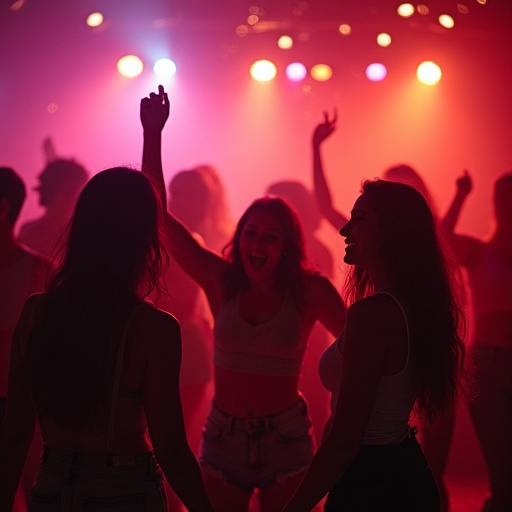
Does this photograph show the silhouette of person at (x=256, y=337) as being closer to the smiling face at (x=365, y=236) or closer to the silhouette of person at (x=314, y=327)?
the smiling face at (x=365, y=236)

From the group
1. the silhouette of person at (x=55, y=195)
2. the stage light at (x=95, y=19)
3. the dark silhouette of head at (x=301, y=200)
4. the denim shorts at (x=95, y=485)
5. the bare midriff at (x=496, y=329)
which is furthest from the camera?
the stage light at (x=95, y=19)

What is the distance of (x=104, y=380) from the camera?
184 cm

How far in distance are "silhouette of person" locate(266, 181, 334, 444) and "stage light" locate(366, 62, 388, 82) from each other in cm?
169

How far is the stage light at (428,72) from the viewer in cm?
616

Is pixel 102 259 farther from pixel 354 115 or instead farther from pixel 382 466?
pixel 354 115

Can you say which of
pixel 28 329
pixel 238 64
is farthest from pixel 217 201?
pixel 28 329

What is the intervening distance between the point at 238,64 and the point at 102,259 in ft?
15.4

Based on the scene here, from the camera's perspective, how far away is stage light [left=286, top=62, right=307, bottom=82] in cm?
611

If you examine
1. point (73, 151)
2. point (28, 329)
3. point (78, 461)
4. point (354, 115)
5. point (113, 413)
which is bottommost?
point (78, 461)

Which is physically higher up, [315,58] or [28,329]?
[315,58]

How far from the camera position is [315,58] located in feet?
20.1

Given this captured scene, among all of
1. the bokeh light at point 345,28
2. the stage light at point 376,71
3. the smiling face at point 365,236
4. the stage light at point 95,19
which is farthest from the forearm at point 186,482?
the stage light at point 376,71

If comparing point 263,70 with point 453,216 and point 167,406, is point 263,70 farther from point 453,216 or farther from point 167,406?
point 167,406

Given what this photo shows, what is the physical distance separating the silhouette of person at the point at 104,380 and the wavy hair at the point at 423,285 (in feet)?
2.08
